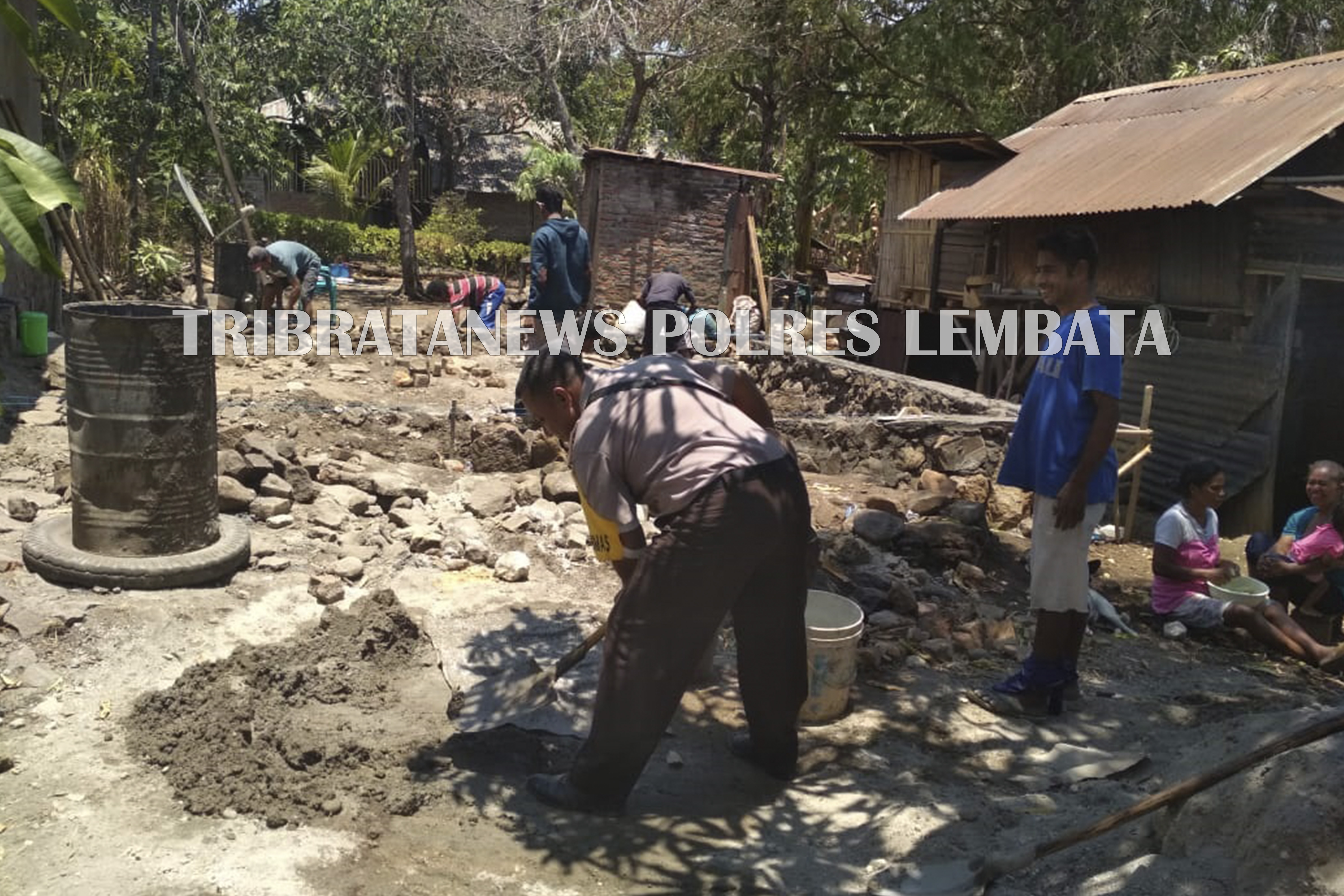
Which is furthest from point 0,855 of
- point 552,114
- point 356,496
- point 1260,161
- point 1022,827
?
point 552,114

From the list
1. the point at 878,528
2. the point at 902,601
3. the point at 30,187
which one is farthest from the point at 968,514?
Result: the point at 30,187

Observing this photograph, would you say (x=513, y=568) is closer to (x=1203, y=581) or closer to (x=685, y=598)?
(x=685, y=598)

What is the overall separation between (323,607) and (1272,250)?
7.56 m

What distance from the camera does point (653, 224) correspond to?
14742 mm

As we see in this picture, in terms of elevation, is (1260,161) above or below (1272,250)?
above

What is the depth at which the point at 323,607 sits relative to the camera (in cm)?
512

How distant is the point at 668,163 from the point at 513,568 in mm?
9997

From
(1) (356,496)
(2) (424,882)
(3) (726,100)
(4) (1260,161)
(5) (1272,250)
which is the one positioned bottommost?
(2) (424,882)

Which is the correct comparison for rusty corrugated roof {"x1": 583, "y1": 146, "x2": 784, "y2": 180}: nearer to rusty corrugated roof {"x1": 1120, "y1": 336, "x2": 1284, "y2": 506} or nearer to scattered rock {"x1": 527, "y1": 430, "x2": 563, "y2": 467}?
rusty corrugated roof {"x1": 1120, "y1": 336, "x2": 1284, "y2": 506}

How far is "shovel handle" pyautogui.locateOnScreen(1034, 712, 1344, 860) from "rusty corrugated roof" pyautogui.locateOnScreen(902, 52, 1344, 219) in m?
6.38

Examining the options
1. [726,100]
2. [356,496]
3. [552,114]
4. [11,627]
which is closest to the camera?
[11,627]

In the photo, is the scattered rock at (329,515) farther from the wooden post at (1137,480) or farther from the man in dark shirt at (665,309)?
the wooden post at (1137,480)

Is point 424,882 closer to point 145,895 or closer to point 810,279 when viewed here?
point 145,895

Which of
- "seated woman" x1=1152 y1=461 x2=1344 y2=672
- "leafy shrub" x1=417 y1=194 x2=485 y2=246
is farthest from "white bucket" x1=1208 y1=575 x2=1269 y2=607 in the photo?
"leafy shrub" x1=417 y1=194 x2=485 y2=246
